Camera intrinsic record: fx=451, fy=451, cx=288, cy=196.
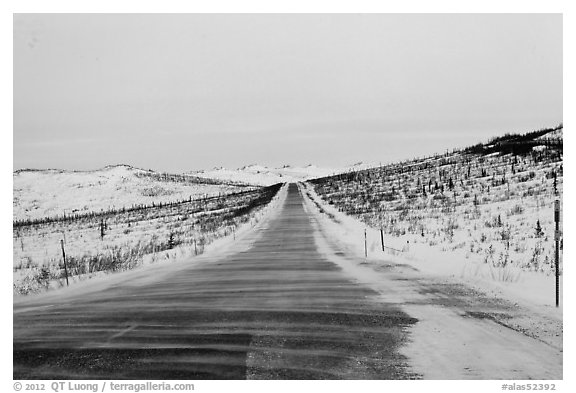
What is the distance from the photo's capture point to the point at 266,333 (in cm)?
556

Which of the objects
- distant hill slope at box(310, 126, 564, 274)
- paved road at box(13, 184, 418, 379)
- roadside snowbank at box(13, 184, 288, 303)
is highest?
distant hill slope at box(310, 126, 564, 274)

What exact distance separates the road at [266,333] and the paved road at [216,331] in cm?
1

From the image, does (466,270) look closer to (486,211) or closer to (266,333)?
(266,333)

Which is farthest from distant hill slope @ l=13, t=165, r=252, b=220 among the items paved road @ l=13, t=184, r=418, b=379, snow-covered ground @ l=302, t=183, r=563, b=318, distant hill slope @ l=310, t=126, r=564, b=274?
paved road @ l=13, t=184, r=418, b=379

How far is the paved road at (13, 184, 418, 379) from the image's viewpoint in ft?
15.3

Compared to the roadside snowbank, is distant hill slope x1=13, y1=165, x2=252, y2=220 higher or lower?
higher

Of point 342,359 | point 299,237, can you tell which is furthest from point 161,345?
point 299,237

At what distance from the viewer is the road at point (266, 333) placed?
4625 millimetres

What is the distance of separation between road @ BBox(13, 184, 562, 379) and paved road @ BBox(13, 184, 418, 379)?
0.05ft

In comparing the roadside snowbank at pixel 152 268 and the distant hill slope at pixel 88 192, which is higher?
the distant hill slope at pixel 88 192

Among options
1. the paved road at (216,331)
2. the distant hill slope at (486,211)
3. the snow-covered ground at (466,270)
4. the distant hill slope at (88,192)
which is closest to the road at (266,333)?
the paved road at (216,331)

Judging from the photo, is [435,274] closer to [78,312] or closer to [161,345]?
[161,345]

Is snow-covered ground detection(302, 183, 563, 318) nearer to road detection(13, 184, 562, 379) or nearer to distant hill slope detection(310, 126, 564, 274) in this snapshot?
distant hill slope detection(310, 126, 564, 274)

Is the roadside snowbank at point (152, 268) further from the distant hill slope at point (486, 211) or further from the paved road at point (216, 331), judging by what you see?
the distant hill slope at point (486, 211)
